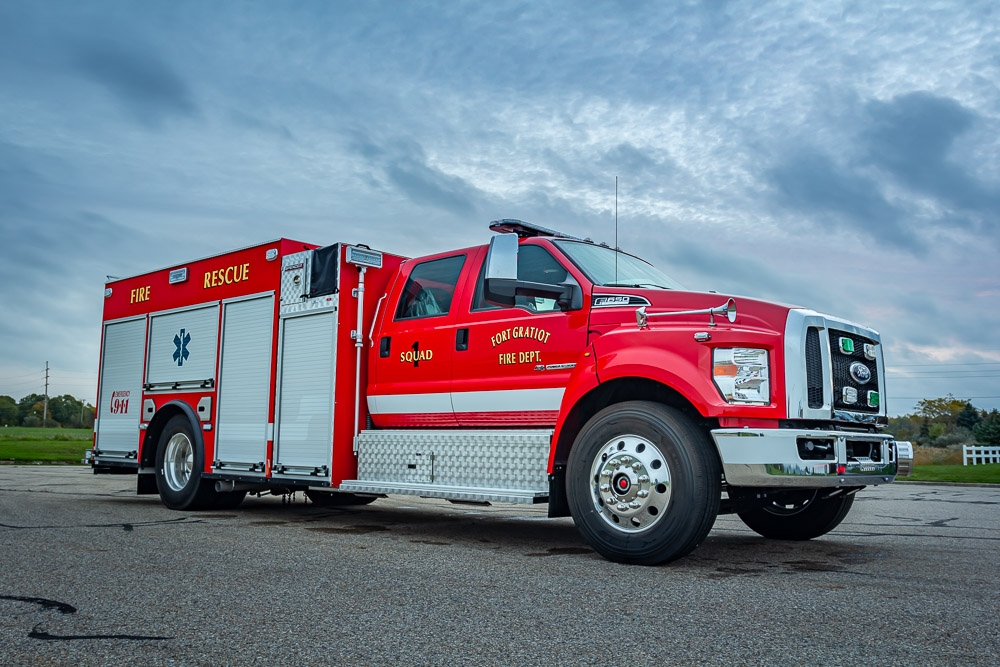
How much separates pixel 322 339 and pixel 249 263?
5.22 ft

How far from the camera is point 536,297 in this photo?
652 cm

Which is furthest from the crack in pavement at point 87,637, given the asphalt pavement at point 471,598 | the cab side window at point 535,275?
the cab side window at point 535,275

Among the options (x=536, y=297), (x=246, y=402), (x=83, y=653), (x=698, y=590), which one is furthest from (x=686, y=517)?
(x=246, y=402)

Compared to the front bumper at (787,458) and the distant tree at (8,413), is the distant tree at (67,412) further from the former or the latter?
the front bumper at (787,458)

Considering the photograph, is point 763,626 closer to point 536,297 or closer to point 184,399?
point 536,297

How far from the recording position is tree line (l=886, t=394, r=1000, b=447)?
1644 inches

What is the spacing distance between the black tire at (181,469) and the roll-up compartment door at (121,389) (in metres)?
0.61

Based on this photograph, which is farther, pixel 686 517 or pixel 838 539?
pixel 838 539

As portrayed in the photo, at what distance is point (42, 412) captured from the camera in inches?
5079

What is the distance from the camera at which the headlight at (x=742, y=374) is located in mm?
5359

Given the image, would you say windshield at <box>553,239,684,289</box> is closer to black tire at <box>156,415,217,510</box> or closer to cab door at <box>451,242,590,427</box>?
cab door at <box>451,242,590,427</box>

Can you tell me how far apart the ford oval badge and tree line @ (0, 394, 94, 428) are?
397ft

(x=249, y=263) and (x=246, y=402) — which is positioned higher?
(x=249, y=263)

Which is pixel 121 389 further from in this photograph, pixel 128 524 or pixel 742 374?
pixel 742 374
